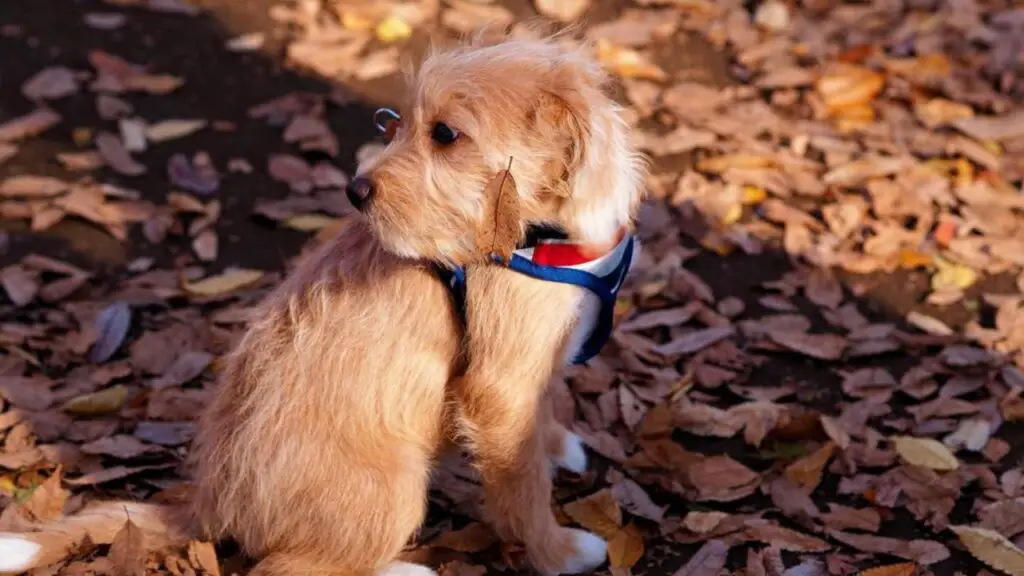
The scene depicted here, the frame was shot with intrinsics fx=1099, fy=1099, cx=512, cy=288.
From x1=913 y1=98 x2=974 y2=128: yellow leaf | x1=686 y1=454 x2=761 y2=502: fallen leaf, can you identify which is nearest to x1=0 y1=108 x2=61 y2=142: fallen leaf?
x1=686 y1=454 x2=761 y2=502: fallen leaf

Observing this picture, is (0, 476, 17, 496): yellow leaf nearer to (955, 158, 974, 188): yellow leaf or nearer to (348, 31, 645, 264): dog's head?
(348, 31, 645, 264): dog's head

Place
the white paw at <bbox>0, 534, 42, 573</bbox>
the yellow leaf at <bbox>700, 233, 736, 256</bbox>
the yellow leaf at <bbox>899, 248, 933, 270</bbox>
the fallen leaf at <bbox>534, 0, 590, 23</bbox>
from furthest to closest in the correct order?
the fallen leaf at <bbox>534, 0, 590, 23</bbox>, the yellow leaf at <bbox>700, 233, 736, 256</bbox>, the yellow leaf at <bbox>899, 248, 933, 270</bbox>, the white paw at <bbox>0, 534, 42, 573</bbox>

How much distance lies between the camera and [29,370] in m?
4.52

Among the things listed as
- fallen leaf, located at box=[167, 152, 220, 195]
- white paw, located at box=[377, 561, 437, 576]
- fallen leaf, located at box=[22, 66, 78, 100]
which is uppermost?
fallen leaf, located at box=[22, 66, 78, 100]

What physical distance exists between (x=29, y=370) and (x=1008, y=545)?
12.5 feet

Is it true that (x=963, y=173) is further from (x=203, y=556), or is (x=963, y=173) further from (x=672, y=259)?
(x=203, y=556)

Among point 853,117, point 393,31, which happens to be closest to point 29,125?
point 393,31

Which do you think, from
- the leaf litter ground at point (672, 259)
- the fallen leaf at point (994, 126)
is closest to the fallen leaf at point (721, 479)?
the leaf litter ground at point (672, 259)

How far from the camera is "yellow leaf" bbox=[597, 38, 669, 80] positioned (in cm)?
673

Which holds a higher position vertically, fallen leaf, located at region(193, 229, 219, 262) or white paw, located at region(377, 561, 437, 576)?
fallen leaf, located at region(193, 229, 219, 262)

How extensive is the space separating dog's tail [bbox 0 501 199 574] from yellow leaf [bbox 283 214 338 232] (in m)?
2.06

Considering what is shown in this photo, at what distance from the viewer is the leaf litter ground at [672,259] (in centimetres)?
404

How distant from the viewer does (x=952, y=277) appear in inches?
205

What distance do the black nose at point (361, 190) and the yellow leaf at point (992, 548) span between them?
2.38m
